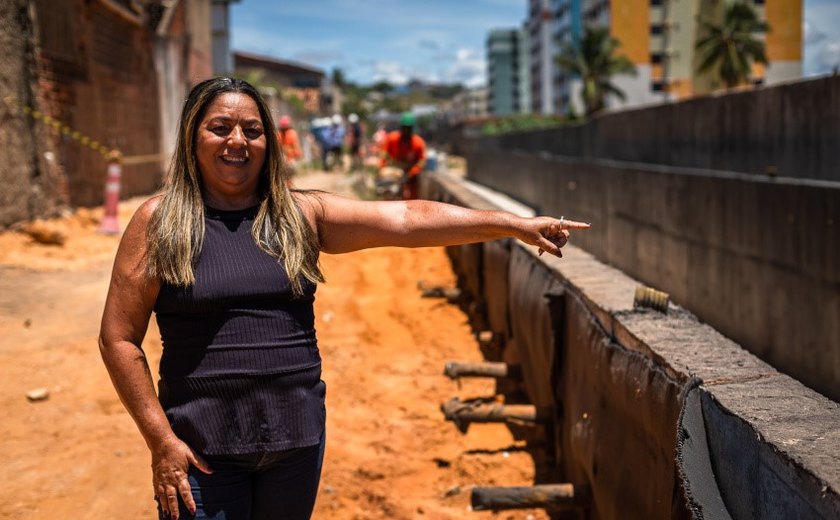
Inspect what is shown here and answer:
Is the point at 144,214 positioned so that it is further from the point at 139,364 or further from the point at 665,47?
the point at 665,47

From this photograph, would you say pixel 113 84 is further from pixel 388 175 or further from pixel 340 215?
pixel 340 215

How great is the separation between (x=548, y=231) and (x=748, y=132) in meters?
9.82

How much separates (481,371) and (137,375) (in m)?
4.07

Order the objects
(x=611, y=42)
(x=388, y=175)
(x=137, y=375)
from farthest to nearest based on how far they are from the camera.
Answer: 1. (x=611, y=42)
2. (x=388, y=175)
3. (x=137, y=375)

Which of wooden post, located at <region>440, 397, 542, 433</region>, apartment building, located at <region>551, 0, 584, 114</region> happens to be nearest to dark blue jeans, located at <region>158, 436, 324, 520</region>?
wooden post, located at <region>440, 397, 542, 433</region>

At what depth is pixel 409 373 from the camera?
7.53 metres

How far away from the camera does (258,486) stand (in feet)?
8.83

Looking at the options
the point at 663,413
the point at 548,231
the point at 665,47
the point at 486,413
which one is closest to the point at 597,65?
the point at 665,47

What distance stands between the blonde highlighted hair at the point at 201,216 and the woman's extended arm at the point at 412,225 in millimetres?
107

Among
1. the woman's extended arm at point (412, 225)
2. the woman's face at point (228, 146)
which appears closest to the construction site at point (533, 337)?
the woman's extended arm at point (412, 225)

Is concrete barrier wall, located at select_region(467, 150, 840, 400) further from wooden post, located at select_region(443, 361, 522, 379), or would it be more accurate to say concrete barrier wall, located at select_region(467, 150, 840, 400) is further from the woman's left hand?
the woman's left hand

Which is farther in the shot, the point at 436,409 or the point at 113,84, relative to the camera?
the point at 113,84

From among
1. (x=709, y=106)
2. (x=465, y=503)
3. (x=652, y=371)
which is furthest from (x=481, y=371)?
(x=709, y=106)

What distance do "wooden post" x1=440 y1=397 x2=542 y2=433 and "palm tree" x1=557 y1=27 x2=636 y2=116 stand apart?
2806 inches
